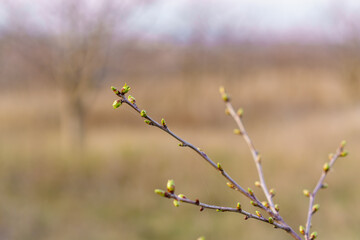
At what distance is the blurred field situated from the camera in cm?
647

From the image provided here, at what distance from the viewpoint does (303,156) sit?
873 centimetres

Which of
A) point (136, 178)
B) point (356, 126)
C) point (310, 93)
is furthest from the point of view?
point (310, 93)

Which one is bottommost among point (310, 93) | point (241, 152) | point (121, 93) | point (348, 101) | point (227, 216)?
point (121, 93)

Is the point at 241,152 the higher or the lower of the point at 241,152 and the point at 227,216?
the higher

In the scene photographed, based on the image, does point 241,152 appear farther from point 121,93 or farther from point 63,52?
point 121,93

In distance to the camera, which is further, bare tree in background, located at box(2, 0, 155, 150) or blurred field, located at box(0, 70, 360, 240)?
bare tree in background, located at box(2, 0, 155, 150)

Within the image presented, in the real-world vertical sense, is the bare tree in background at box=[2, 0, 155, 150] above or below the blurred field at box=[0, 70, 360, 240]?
above

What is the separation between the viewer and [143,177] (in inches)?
315

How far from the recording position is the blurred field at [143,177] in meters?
6.47

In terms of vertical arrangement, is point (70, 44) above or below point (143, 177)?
above

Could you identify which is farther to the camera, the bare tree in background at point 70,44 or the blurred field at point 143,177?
the bare tree in background at point 70,44

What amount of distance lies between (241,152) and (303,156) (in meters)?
1.45

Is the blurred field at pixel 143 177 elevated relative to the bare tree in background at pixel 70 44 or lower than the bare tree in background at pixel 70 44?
lower

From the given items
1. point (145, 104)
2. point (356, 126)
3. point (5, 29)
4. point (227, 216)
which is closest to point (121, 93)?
point (227, 216)
